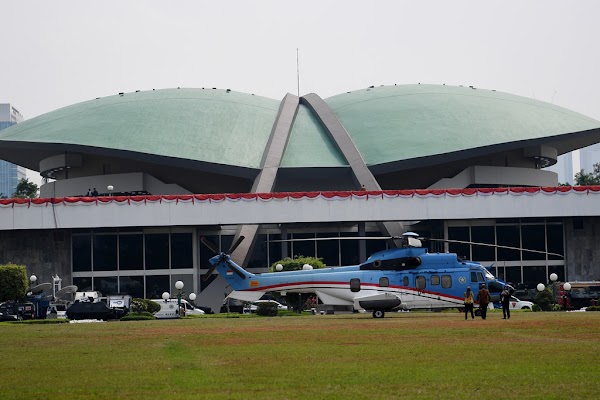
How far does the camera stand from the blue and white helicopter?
41.5m

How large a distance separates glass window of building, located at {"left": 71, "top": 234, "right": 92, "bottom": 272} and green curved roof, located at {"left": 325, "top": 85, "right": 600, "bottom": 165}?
64.6 feet

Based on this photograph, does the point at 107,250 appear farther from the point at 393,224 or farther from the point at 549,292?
the point at 549,292

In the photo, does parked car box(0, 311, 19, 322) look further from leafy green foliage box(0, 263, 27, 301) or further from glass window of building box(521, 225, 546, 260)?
glass window of building box(521, 225, 546, 260)

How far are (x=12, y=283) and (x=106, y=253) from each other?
14.7 meters

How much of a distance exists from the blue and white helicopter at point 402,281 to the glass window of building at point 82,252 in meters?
28.1

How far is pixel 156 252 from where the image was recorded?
6819 centimetres

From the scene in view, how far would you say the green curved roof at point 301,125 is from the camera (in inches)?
2805

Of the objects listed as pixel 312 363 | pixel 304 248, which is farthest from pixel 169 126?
pixel 312 363

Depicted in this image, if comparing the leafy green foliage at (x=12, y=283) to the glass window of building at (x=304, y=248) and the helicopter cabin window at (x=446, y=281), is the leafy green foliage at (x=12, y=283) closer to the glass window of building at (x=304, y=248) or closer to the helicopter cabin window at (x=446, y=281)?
the glass window of building at (x=304, y=248)

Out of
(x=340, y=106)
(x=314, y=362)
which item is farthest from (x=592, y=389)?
(x=340, y=106)

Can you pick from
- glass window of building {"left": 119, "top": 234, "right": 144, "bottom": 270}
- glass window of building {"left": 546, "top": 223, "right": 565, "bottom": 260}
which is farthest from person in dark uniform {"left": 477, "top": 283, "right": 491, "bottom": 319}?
glass window of building {"left": 119, "top": 234, "right": 144, "bottom": 270}

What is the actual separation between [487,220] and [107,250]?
25.1 m

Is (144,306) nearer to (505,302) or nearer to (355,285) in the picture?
(355,285)

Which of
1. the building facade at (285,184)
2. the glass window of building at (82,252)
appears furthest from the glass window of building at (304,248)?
the glass window of building at (82,252)
